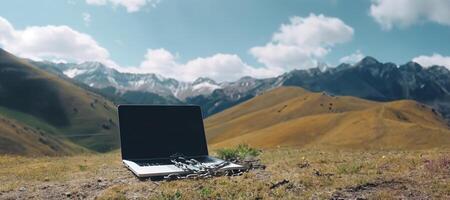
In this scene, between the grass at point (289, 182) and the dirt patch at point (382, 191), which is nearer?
the dirt patch at point (382, 191)

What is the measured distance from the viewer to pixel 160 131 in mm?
26781

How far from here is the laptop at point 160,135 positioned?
2569cm

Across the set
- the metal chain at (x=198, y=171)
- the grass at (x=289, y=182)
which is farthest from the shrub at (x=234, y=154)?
the metal chain at (x=198, y=171)

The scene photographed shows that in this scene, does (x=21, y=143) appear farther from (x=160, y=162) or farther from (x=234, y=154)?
(x=160, y=162)

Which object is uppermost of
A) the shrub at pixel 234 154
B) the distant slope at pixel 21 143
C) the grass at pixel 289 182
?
the distant slope at pixel 21 143

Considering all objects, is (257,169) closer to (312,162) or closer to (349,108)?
(312,162)

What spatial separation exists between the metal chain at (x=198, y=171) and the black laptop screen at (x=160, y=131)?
5.58ft

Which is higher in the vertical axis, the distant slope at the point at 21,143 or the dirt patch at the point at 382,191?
the distant slope at the point at 21,143

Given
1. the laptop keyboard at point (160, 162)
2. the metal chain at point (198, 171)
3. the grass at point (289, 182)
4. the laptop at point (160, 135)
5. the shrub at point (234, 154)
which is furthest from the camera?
the shrub at point (234, 154)

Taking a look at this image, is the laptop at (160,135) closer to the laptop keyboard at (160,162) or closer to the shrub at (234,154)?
the laptop keyboard at (160,162)

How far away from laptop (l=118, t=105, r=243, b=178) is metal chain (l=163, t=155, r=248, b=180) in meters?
0.46

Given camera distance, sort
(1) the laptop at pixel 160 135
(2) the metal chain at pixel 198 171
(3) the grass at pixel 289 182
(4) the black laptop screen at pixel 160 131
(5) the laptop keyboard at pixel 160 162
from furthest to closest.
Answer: (4) the black laptop screen at pixel 160 131 < (1) the laptop at pixel 160 135 < (5) the laptop keyboard at pixel 160 162 < (2) the metal chain at pixel 198 171 < (3) the grass at pixel 289 182

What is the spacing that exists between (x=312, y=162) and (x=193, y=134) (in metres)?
6.76

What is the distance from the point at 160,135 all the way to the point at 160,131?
0.80 feet
